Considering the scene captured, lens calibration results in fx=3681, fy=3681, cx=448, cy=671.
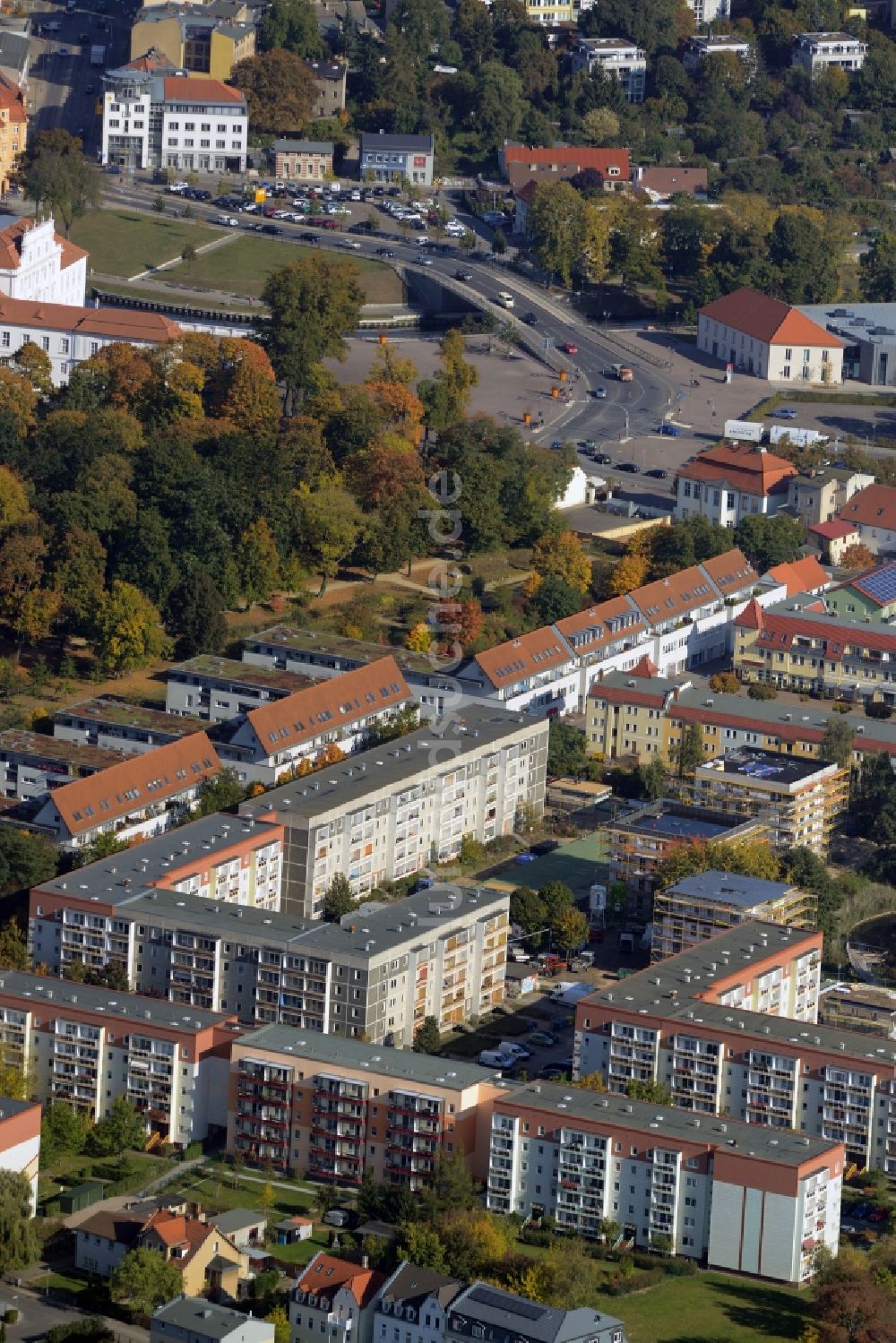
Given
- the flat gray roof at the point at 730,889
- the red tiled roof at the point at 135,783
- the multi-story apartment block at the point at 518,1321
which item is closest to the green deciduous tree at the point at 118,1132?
the multi-story apartment block at the point at 518,1321

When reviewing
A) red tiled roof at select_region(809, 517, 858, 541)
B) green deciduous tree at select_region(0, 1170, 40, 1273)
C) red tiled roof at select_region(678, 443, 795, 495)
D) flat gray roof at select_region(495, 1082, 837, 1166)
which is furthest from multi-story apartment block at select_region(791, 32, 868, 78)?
green deciduous tree at select_region(0, 1170, 40, 1273)

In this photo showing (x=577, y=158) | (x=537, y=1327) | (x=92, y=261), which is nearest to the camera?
(x=537, y=1327)

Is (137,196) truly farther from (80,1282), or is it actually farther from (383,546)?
(80,1282)

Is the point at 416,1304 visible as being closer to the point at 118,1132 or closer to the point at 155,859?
the point at 118,1132

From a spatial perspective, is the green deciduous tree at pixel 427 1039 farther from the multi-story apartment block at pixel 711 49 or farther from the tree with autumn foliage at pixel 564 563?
the multi-story apartment block at pixel 711 49

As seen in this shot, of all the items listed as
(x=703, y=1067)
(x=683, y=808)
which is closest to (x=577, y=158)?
(x=683, y=808)

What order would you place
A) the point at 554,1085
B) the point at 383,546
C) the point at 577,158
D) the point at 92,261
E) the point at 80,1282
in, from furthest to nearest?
the point at 577,158 < the point at 92,261 < the point at 383,546 < the point at 554,1085 < the point at 80,1282
